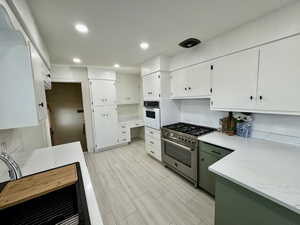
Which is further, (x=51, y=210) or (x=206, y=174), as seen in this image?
(x=206, y=174)

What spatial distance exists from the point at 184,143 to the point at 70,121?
3907 millimetres

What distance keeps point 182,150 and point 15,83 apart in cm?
227

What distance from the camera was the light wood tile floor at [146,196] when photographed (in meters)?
1.65

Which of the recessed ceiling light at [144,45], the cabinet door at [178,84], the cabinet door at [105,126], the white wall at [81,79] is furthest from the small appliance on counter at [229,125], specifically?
the white wall at [81,79]

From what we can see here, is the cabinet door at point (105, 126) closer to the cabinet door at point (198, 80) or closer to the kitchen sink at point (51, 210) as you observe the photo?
the cabinet door at point (198, 80)

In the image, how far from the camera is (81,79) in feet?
11.6

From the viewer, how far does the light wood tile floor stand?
165 centimetres

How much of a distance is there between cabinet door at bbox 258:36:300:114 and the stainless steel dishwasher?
2.56 ft

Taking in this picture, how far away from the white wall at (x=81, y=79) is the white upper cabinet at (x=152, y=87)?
1.72 m

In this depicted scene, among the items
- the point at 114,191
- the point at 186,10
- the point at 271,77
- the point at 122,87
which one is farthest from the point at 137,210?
the point at 122,87

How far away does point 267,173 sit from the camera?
1.06m

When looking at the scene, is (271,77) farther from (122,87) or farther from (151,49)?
(122,87)

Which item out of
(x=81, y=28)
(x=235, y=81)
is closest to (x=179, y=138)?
(x=235, y=81)

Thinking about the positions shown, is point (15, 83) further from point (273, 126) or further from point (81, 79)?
point (81, 79)
